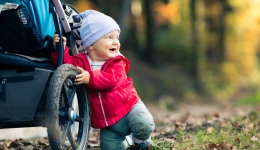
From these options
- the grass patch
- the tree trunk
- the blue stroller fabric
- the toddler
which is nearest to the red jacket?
the toddler

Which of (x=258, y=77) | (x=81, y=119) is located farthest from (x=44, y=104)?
(x=258, y=77)

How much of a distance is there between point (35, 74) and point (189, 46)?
78.2ft

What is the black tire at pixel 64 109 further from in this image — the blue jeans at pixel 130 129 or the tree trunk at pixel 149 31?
the tree trunk at pixel 149 31

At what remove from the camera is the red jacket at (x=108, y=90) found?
4562 millimetres

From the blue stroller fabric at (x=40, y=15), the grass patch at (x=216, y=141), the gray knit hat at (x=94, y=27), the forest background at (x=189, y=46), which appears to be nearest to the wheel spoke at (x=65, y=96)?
the blue stroller fabric at (x=40, y=15)

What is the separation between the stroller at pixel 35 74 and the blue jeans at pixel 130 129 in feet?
0.91

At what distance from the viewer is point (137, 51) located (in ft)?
84.5

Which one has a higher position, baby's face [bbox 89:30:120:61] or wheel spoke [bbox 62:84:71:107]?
baby's face [bbox 89:30:120:61]

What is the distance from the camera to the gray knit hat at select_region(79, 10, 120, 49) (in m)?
4.71

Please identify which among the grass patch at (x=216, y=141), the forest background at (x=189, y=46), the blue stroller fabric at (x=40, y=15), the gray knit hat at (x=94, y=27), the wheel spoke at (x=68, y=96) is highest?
the blue stroller fabric at (x=40, y=15)

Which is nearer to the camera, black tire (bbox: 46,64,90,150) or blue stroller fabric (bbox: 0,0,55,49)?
black tire (bbox: 46,64,90,150)

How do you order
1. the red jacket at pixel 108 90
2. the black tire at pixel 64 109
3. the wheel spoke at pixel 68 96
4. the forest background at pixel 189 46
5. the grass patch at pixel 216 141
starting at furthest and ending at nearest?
the forest background at pixel 189 46 < the grass patch at pixel 216 141 < the red jacket at pixel 108 90 < the wheel spoke at pixel 68 96 < the black tire at pixel 64 109

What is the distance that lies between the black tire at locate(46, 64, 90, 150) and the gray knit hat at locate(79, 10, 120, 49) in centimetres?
39

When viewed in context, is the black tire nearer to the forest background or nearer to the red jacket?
the red jacket
